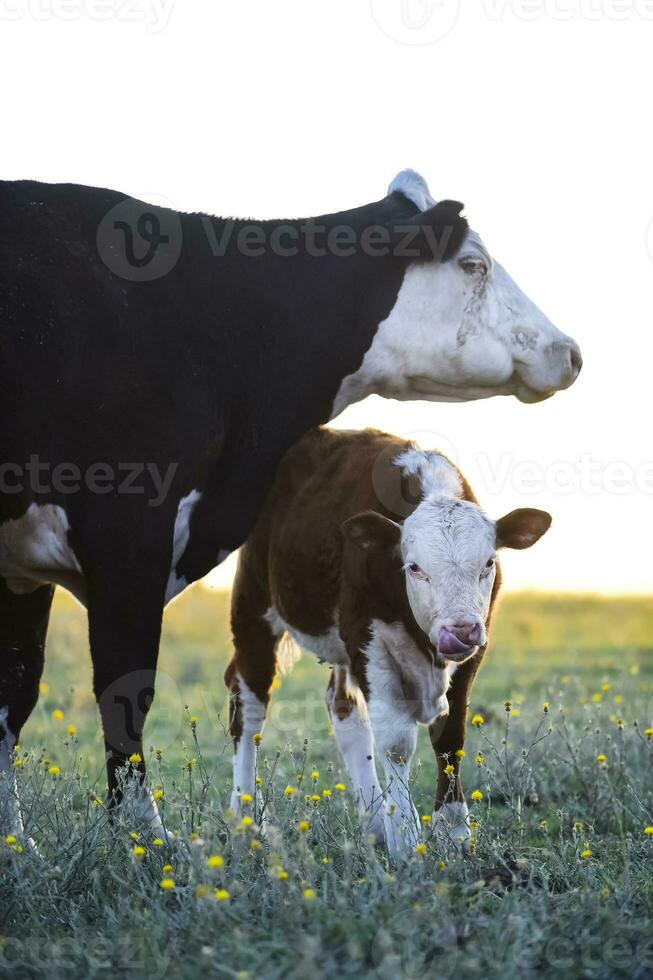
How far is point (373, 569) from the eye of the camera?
5988 mm

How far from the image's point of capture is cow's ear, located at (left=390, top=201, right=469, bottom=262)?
225 inches

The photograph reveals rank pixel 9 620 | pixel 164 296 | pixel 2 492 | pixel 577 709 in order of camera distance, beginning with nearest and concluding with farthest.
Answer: pixel 2 492
pixel 164 296
pixel 9 620
pixel 577 709

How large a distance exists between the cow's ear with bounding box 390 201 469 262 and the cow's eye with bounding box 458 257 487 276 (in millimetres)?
97

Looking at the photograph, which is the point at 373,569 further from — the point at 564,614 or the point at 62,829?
the point at 564,614

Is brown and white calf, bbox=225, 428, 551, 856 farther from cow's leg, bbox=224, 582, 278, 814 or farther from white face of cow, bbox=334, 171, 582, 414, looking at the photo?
white face of cow, bbox=334, 171, 582, 414

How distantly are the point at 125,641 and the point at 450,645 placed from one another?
1.34m

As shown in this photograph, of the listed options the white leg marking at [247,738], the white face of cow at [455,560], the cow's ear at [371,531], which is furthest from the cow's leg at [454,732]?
the white leg marking at [247,738]

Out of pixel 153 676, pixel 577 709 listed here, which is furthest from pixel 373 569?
pixel 577 709

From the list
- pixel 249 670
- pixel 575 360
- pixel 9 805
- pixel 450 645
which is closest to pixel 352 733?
pixel 249 670

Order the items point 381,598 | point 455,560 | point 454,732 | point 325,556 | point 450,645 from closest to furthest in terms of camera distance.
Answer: point 450,645 < point 455,560 < point 381,598 < point 454,732 < point 325,556

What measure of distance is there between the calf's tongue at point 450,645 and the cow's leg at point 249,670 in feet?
7.10

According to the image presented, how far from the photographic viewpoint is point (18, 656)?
5723mm

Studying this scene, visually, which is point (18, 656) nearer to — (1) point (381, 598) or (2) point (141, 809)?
(2) point (141, 809)

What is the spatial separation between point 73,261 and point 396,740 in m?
2.58
